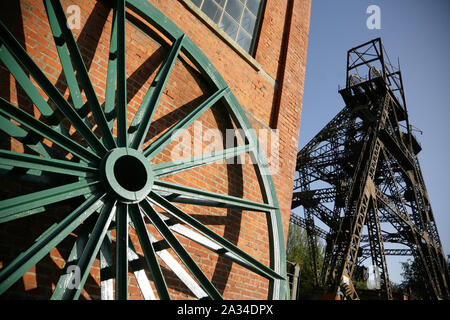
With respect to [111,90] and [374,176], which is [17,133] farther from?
[374,176]

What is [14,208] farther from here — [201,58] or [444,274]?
[444,274]

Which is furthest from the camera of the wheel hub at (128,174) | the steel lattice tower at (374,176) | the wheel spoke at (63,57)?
the steel lattice tower at (374,176)

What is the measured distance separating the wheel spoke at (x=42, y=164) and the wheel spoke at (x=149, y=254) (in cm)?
54

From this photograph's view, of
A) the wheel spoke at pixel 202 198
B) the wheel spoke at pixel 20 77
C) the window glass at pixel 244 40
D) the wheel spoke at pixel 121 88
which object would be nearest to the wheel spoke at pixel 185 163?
the wheel spoke at pixel 202 198

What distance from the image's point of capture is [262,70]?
5816mm

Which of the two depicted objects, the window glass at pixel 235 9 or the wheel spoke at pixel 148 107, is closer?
the wheel spoke at pixel 148 107

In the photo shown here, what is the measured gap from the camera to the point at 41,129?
2402 mm

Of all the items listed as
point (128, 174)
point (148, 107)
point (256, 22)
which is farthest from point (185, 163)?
point (256, 22)

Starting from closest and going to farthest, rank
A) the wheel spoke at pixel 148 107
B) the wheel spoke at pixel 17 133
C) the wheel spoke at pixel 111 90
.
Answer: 1. the wheel spoke at pixel 17 133
2. the wheel spoke at pixel 148 107
3. the wheel spoke at pixel 111 90

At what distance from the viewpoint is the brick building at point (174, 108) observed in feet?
9.11

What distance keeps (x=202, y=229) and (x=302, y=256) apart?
2176 cm

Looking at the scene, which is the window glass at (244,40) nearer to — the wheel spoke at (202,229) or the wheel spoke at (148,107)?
the wheel spoke at (148,107)

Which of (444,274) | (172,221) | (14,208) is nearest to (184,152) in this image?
(172,221)

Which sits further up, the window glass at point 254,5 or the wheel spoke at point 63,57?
the window glass at point 254,5
